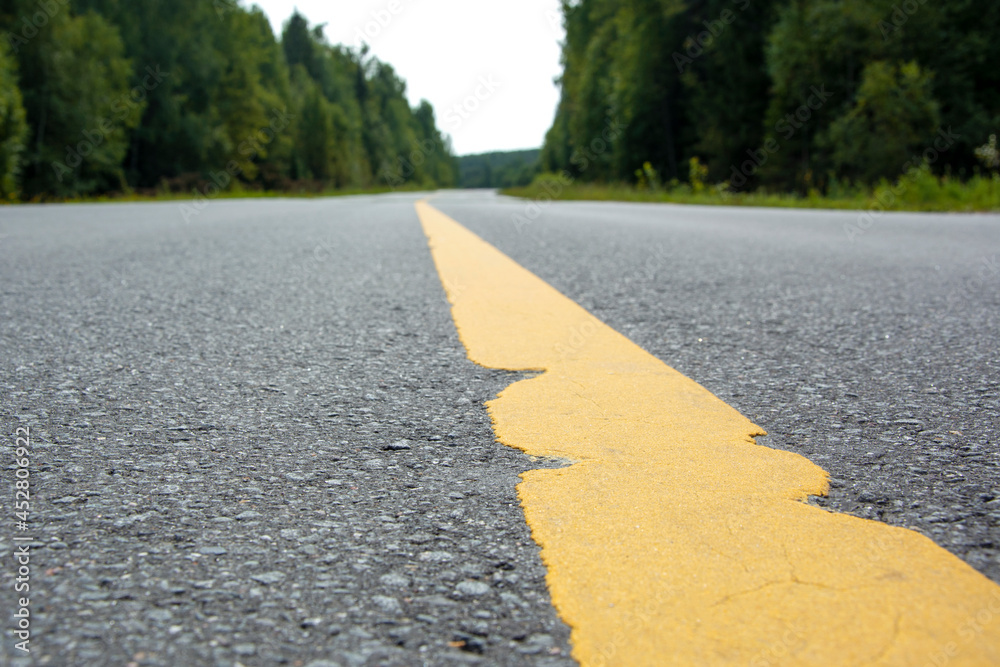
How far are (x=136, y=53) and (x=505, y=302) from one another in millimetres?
35944

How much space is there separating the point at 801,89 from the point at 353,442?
22.9 meters

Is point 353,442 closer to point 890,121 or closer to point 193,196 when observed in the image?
point 890,121

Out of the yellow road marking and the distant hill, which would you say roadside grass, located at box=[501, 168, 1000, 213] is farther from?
the distant hill

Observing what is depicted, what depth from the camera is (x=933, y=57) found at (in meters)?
19.2

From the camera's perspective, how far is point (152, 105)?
32594 millimetres

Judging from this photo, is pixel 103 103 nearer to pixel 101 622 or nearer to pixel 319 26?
pixel 101 622

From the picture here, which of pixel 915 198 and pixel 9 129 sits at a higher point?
pixel 9 129

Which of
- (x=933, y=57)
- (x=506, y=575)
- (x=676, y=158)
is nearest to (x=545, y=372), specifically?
(x=506, y=575)

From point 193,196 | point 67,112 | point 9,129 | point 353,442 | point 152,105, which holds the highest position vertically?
point 152,105

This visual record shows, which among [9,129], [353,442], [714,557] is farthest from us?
[9,129]

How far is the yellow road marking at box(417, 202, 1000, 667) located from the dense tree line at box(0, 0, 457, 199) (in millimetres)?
22882

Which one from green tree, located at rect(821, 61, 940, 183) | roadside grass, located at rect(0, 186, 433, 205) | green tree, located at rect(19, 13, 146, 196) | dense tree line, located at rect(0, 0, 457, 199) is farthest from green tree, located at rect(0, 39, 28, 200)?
green tree, located at rect(821, 61, 940, 183)

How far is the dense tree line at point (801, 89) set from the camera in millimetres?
17672

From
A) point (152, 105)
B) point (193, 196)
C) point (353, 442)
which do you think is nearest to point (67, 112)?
point (193, 196)
